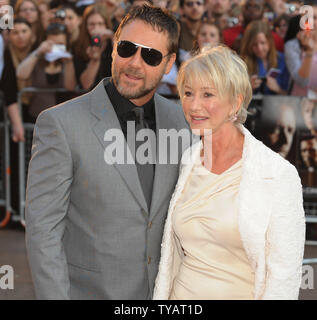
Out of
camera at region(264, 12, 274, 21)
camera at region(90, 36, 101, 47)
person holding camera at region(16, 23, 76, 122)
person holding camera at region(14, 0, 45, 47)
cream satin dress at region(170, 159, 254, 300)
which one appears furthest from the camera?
camera at region(264, 12, 274, 21)

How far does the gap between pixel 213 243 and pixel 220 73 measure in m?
0.88

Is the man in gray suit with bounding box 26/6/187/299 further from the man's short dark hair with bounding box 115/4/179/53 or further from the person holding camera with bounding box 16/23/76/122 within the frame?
the person holding camera with bounding box 16/23/76/122

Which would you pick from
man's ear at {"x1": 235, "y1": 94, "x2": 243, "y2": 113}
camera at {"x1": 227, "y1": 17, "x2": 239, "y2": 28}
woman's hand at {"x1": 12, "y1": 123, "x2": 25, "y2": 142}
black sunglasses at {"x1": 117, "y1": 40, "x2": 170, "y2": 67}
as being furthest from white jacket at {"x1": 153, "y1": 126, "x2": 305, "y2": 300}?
camera at {"x1": 227, "y1": 17, "x2": 239, "y2": 28}

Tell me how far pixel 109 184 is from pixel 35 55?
15.0 feet

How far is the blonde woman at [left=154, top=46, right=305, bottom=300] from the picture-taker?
2746mm

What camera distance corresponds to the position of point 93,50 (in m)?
6.86

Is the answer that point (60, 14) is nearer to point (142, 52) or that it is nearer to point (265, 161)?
point (142, 52)

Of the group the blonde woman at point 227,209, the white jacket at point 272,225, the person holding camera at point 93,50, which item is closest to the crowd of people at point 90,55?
the person holding camera at point 93,50

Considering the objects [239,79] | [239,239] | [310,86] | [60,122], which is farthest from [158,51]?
[310,86]

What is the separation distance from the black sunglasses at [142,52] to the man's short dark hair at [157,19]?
5.0 inches

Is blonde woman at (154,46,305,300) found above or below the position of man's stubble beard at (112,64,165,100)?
below

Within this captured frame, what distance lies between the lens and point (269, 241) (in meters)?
2.77

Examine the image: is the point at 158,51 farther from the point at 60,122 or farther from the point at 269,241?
the point at 269,241

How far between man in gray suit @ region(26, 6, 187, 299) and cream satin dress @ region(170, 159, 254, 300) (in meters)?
0.15
